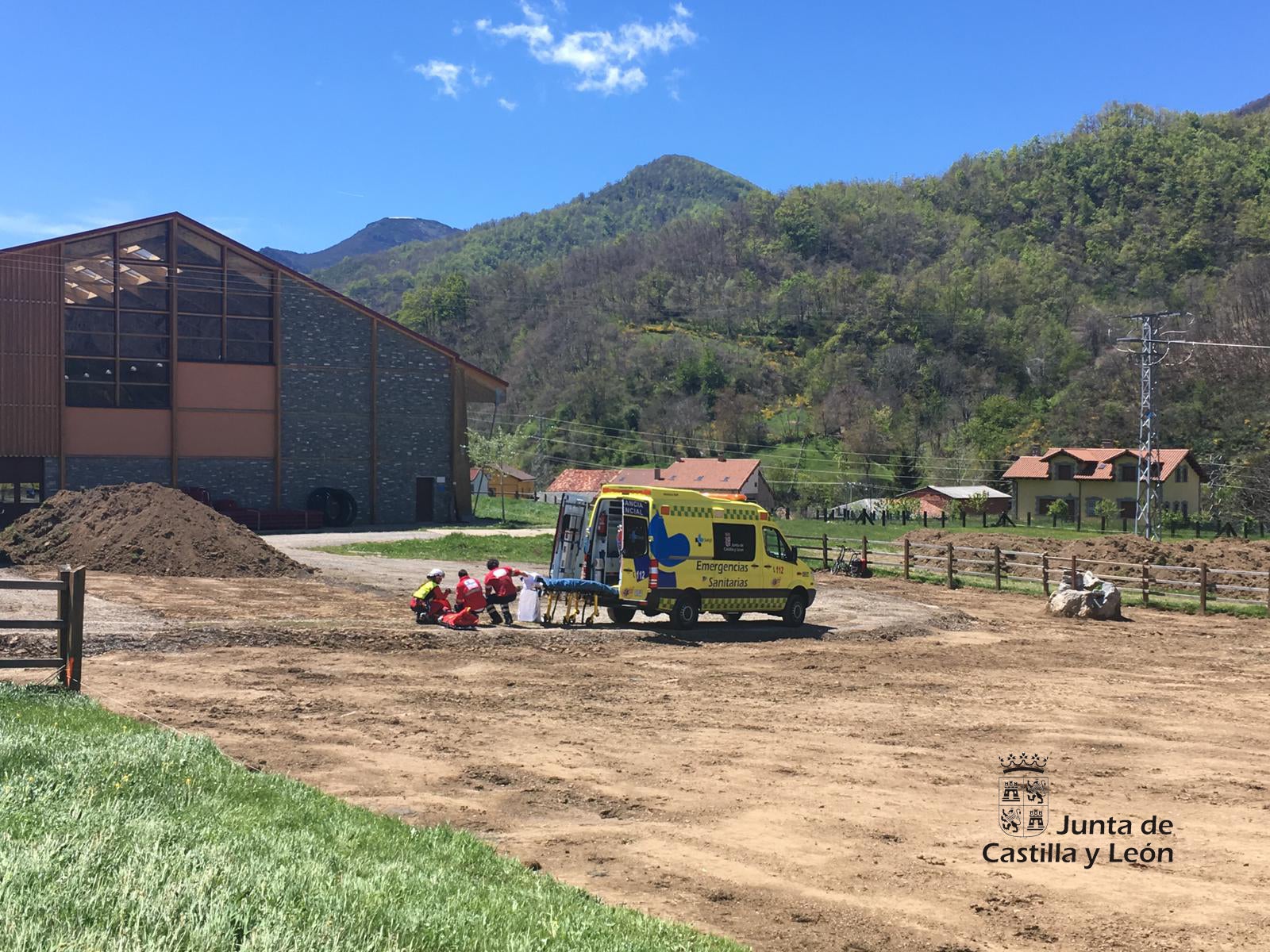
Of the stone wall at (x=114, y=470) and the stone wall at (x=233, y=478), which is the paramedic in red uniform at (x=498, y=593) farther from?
the stone wall at (x=114, y=470)

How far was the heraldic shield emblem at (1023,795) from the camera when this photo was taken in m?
8.27

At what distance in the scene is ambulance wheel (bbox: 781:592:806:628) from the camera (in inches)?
867

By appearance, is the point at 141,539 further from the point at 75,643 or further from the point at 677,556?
the point at 75,643

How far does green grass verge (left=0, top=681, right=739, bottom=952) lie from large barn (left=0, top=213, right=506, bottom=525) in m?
44.9

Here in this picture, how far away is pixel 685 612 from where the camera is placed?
66.7 ft

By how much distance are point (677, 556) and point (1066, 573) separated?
40.0ft

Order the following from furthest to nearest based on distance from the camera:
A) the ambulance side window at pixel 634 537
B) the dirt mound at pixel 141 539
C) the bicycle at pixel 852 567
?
1. the bicycle at pixel 852 567
2. the dirt mound at pixel 141 539
3. the ambulance side window at pixel 634 537

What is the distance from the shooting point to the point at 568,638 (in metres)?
18.4

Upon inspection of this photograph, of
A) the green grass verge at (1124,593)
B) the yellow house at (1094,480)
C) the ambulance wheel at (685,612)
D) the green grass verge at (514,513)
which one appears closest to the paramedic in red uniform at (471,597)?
the ambulance wheel at (685,612)

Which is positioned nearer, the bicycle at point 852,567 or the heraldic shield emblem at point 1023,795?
the heraldic shield emblem at point 1023,795

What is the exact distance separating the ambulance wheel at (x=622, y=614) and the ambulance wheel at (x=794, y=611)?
3.25 meters

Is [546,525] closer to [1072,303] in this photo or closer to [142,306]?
[142,306]

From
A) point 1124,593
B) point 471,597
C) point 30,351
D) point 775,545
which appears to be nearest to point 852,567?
point 1124,593

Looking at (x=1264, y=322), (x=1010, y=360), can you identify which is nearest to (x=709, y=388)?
(x=1010, y=360)
